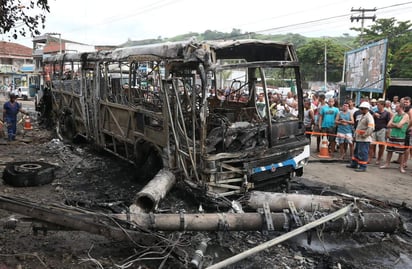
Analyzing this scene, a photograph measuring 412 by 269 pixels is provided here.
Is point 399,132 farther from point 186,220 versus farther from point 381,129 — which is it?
point 186,220

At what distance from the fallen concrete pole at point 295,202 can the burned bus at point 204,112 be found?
0.30m

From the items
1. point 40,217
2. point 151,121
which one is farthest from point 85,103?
point 40,217

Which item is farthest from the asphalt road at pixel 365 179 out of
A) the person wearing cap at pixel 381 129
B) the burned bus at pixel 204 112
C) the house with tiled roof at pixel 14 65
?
the house with tiled roof at pixel 14 65

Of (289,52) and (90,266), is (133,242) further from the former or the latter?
(289,52)

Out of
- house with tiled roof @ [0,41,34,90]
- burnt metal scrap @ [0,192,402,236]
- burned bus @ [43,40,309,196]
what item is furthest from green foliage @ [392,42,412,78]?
house with tiled roof @ [0,41,34,90]

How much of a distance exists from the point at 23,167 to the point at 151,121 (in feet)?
9.31

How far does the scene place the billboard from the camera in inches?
539

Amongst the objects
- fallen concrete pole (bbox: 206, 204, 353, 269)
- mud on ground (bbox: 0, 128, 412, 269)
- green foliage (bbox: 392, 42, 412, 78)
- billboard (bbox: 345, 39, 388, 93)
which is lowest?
mud on ground (bbox: 0, 128, 412, 269)

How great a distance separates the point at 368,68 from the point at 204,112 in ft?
39.6

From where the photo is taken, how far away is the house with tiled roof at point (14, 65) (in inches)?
1822

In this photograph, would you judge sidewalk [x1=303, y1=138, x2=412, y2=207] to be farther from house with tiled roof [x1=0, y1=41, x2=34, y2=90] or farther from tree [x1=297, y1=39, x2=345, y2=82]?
house with tiled roof [x1=0, y1=41, x2=34, y2=90]

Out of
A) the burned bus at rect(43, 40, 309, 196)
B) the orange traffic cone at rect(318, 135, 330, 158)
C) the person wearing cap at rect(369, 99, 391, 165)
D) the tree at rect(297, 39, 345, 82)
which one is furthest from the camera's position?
the tree at rect(297, 39, 345, 82)

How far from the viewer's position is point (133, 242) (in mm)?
4020

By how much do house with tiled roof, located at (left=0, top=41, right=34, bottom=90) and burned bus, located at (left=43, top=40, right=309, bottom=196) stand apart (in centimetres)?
4012
